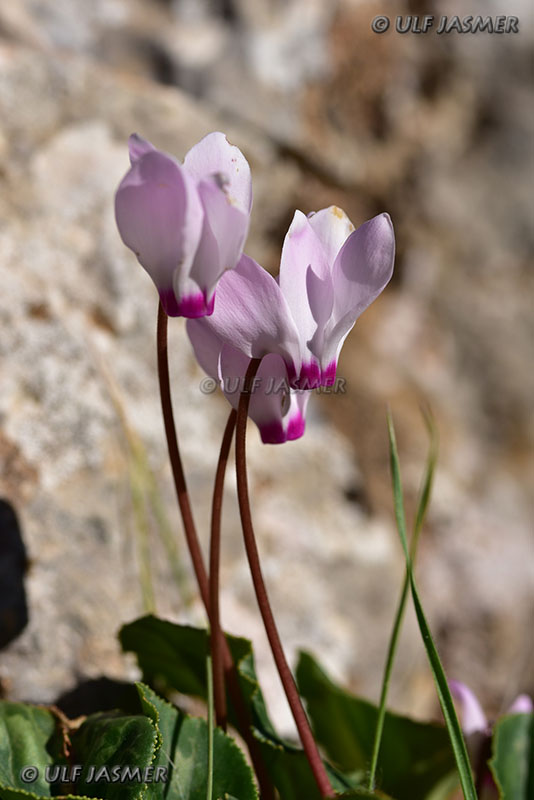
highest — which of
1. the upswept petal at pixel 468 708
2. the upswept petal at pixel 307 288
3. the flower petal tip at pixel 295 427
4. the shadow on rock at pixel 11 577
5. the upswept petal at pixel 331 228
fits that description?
the upswept petal at pixel 331 228

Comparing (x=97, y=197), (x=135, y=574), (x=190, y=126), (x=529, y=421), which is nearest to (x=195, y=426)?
(x=135, y=574)

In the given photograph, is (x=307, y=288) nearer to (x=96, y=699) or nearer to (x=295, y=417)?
(x=295, y=417)

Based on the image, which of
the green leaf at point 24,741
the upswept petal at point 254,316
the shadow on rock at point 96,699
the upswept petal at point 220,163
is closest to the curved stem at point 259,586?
the upswept petal at point 254,316

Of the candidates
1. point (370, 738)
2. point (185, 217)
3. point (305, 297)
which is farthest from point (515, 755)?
point (185, 217)

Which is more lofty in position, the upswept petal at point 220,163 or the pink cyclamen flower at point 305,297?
the upswept petal at point 220,163

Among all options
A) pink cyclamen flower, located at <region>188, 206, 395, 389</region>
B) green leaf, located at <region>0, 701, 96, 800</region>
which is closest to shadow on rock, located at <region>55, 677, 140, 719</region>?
green leaf, located at <region>0, 701, 96, 800</region>

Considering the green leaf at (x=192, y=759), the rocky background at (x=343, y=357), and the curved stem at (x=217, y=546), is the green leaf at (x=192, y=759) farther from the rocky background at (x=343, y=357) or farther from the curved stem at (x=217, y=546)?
the rocky background at (x=343, y=357)

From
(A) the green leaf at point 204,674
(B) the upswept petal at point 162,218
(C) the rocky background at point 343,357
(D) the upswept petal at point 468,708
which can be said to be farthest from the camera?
(C) the rocky background at point 343,357
